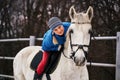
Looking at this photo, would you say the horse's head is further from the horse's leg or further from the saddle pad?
the horse's leg

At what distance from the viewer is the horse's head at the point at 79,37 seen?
464 centimetres

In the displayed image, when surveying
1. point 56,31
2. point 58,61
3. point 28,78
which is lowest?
point 28,78


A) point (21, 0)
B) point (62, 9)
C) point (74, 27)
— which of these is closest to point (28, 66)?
point (74, 27)

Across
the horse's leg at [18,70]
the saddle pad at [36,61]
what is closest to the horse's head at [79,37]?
the saddle pad at [36,61]

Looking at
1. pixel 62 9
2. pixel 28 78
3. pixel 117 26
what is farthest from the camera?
pixel 62 9

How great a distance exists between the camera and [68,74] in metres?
5.12

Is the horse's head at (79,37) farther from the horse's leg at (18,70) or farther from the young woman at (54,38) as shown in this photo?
the horse's leg at (18,70)

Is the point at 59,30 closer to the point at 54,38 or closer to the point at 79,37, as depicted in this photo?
the point at 54,38

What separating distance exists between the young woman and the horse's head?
0.77 feet

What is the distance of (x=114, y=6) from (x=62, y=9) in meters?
2.07

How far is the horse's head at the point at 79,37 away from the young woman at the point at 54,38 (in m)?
0.24

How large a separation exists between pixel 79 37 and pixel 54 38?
0.68 meters

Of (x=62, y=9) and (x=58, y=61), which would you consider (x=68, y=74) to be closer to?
(x=58, y=61)

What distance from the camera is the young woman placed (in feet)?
17.2
